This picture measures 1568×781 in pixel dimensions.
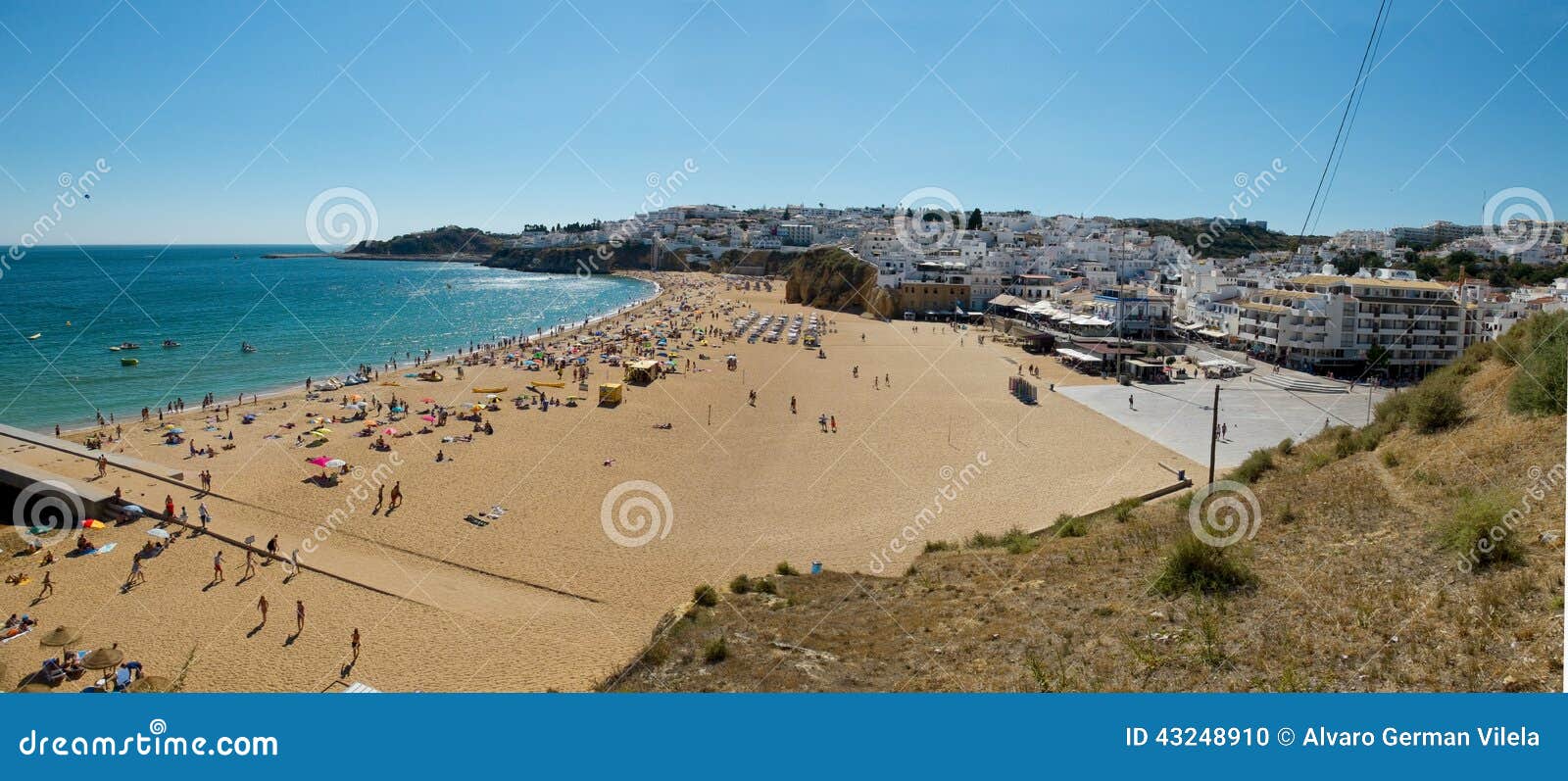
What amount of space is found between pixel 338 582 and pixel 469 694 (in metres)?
10.2

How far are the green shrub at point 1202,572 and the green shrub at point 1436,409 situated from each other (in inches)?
217

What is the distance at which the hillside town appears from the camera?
105ft

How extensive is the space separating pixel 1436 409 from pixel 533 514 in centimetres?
1415

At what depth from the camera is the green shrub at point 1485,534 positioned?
263 inches

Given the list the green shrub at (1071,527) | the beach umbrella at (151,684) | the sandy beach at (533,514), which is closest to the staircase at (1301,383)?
the sandy beach at (533,514)

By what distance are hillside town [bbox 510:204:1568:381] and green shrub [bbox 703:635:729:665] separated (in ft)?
55.6

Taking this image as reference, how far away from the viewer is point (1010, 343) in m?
40.3

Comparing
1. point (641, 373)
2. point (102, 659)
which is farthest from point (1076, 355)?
point (102, 659)

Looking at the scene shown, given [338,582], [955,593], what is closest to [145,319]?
[338,582]

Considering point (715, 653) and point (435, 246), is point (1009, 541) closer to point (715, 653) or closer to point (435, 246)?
point (715, 653)

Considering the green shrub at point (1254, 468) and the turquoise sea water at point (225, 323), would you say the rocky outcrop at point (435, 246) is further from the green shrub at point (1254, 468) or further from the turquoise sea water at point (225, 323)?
the green shrub at point (1254, 468)

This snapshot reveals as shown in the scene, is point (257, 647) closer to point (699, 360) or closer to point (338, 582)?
point (338, 582)

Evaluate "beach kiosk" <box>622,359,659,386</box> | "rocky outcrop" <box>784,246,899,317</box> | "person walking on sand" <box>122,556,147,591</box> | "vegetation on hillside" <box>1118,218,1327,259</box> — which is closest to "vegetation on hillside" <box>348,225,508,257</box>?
"rocky outcrop" <box>784,246,899,317</box>

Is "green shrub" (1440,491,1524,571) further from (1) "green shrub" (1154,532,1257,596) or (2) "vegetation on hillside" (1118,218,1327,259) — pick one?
(2) "vegetation on hillside" (1118,218,1327,259)
